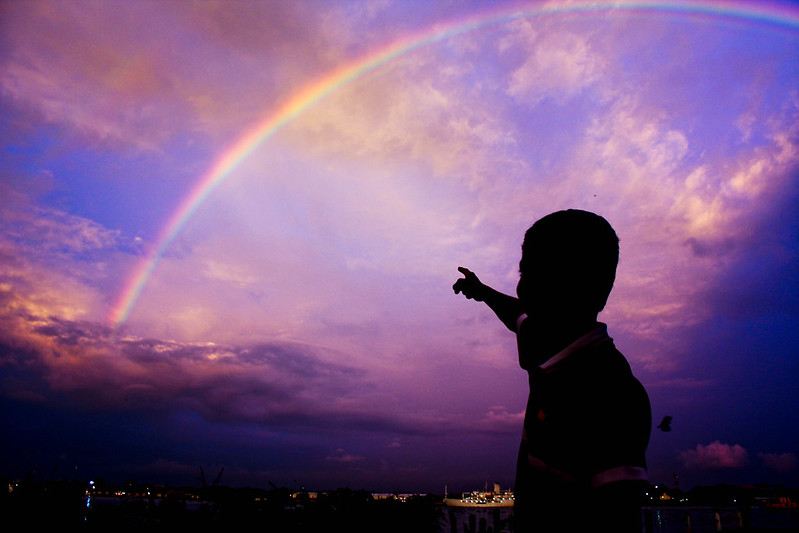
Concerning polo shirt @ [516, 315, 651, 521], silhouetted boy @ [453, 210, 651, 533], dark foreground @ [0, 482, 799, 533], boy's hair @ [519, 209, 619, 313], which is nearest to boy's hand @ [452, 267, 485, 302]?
silhouetted boy @ [453, 210, 651, 533]

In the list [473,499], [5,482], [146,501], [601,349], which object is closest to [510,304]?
[601,349]

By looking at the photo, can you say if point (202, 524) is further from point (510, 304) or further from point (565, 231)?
point (565, 231)

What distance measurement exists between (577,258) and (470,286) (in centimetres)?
134

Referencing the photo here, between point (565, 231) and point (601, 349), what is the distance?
44 cm

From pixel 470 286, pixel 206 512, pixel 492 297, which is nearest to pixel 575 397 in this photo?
pixel 492 297

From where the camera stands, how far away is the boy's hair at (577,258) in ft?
5.16

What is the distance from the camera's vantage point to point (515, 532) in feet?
5.04

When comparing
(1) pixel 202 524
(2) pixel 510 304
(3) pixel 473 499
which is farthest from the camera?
(3) pixel 473 499

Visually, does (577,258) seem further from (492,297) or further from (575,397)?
(492,297)

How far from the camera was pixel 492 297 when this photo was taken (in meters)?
2.65

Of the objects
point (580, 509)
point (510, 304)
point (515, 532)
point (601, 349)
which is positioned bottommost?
point (515, 532)

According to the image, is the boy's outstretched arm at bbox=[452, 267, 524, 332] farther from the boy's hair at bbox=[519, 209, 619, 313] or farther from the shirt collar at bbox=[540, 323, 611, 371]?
the shirt collar at bbox=[540, 323, 611, 371]

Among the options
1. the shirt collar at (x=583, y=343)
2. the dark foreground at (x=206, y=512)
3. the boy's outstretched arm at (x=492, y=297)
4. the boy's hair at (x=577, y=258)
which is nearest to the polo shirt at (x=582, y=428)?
the shirt collar at (x=583, y=343)

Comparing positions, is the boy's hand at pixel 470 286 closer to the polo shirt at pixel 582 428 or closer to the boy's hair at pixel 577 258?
the boy's hair at pixel 577 258
